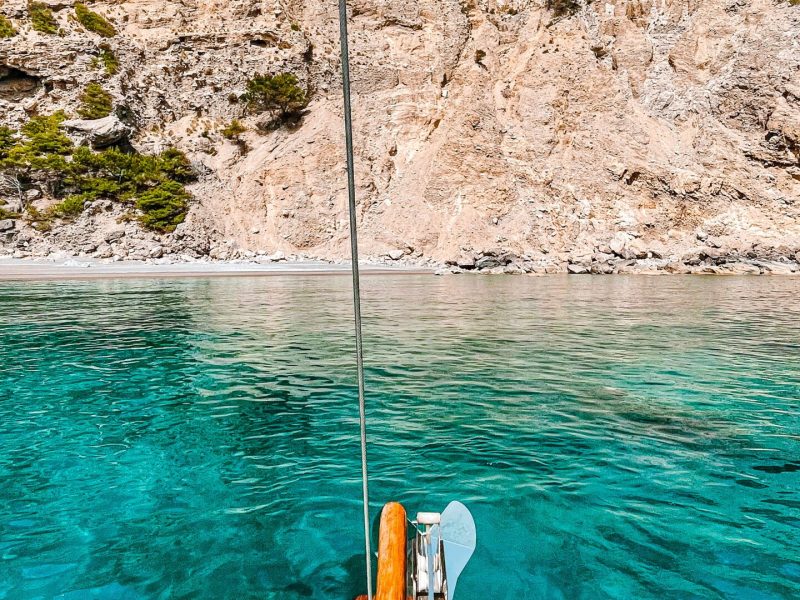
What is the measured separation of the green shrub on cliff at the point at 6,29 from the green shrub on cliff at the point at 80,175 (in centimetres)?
1051

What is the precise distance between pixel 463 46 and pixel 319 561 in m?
58.4

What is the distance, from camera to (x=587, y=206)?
4791 centimetres

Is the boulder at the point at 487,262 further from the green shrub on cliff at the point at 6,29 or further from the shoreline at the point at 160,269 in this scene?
the green shrub on cliff at the point at 6,29

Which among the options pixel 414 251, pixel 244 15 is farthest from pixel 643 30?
pixel 244 15

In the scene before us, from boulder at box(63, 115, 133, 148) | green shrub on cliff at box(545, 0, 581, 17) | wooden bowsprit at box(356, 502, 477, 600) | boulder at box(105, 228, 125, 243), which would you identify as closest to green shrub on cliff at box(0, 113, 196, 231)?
boulder at box(63, 115, 133, 148)

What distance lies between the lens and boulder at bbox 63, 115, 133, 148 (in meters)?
50.8

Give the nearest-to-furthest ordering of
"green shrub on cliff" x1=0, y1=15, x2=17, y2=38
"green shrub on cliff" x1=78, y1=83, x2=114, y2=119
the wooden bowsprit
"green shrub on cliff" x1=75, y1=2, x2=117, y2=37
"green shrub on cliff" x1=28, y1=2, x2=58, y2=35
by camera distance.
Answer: the wooden bowsprit
"green shrub on cliff" x1=78, y1=83, x2=114, y2=119
"green shrub on cliff" x1=0, y1=15, x2=17, y2=38
"green shrub on cliff" x1=28, y1=2, x2=58, y2=35
"green shrub on cliff" x1=75, y1=2, x2=117, y2=37

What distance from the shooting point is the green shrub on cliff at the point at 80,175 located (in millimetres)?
48531

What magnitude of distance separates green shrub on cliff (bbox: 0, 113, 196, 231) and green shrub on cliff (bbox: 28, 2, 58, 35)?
10871 mm

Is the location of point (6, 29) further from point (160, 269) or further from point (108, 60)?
point (160, 269)

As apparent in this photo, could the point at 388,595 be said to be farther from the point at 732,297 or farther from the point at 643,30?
the point at 643,30

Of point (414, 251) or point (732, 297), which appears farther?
point (414, 251)

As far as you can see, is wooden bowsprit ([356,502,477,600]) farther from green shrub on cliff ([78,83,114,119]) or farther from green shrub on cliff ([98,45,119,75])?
green shrub on cliff ([98,45,119,75])

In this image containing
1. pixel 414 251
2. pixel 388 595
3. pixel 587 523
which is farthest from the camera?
pixel 414 251
